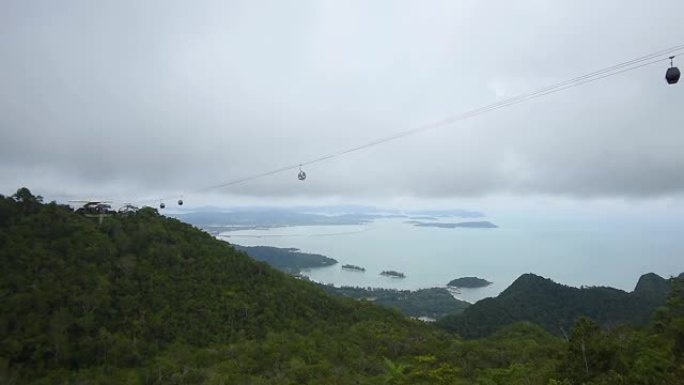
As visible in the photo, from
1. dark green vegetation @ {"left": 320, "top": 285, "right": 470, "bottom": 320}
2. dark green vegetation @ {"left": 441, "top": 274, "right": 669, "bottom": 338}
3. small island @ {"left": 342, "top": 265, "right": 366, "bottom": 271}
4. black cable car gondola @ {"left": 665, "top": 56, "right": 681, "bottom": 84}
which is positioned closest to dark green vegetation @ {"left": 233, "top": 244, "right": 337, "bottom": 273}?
small island @ {"left": 342, "top": 265, "right": 366, "bottom": 271}

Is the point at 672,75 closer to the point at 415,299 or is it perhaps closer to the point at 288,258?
the point at 415,299

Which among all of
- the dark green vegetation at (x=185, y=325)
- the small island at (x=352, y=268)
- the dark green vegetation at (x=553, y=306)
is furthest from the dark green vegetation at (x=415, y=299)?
the dark green vegetation at (x=185, y=325)

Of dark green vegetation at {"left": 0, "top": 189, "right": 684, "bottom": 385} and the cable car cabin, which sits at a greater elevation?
the cable car cabin

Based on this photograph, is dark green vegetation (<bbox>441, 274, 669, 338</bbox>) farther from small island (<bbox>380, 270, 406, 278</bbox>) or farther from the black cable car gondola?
small island (<bbox>380, 270, 406, 278</bbox>)

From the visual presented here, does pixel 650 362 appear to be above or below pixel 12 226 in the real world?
below

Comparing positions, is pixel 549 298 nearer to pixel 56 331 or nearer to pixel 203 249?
pixel 203 249

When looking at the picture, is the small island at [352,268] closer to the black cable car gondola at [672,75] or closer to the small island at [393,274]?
the small island at [393,274]

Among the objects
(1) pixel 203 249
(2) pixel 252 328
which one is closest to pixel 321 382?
(2) pixel 252 328

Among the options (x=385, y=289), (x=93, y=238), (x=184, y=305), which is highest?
(x=93, y=238)
